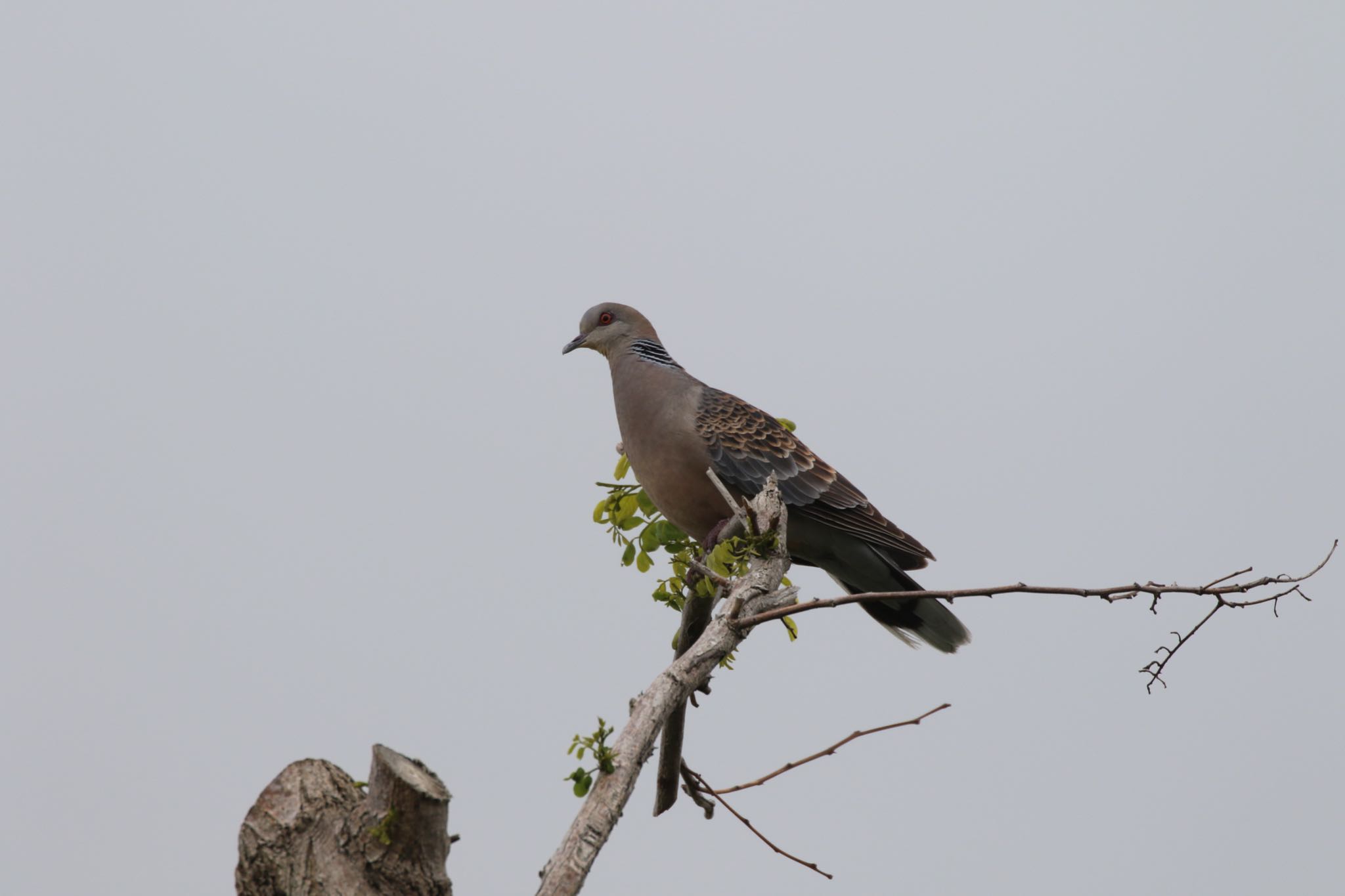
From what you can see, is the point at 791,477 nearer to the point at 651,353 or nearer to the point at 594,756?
the point at 651,353

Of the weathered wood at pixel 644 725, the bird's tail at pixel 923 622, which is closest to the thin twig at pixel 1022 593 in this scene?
the weathered wood at pixel 644 725

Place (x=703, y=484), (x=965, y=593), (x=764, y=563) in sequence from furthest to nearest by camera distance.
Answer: (x=703, y=484) → (x=764, y=563) → (x=965, y=593)

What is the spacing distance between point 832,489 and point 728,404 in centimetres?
50

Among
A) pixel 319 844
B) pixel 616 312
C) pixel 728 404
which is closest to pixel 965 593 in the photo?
pixel 319 844

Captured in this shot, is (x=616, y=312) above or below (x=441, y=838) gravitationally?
above

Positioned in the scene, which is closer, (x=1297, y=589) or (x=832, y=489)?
(x=1297, y=589)

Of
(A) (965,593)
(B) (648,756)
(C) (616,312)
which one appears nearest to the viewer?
(B) (648,756)

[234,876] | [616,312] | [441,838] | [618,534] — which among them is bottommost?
[234,876]

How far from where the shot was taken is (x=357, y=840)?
6.53 feet

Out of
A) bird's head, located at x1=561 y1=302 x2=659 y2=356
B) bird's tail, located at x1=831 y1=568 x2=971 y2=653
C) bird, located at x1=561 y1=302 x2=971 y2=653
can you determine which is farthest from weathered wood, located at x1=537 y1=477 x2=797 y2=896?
bird's head, located at x1=561 y1=302 x2=659 y2=356

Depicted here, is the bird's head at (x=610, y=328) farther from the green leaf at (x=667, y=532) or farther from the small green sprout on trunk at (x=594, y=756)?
the small green sprout on trunk at (x=594, y=756)

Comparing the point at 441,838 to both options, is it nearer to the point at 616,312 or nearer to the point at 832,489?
the point at 832,489

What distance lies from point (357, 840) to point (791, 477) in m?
2.45

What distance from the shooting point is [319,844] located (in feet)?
6.60
